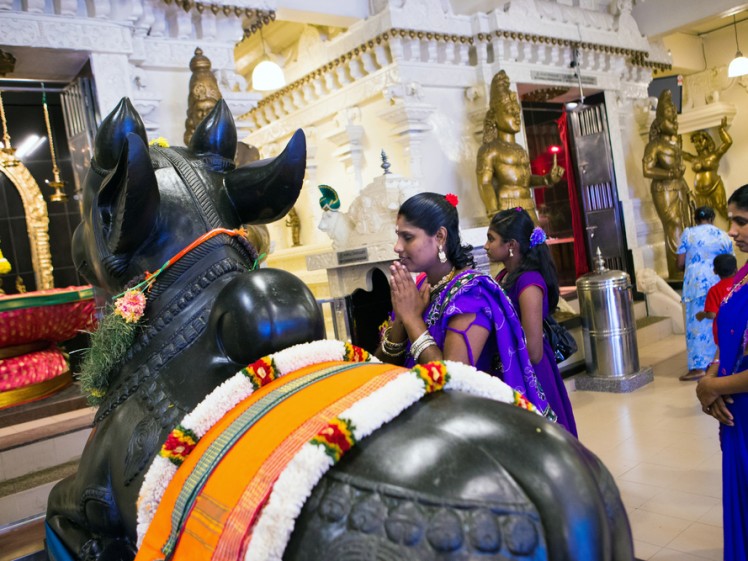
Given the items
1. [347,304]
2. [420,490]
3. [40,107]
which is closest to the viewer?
[420,490]

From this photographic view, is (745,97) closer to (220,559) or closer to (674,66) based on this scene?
(674,66)

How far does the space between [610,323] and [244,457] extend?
16.7 feet

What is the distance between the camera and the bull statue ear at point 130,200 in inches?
34.4

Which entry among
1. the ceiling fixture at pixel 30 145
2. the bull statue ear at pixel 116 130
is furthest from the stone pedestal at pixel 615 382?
the ceiling fixture at pixel 30 145

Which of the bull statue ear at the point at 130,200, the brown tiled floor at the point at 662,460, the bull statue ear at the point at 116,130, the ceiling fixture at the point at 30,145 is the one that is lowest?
the brown tiled floor at the point at 662,460

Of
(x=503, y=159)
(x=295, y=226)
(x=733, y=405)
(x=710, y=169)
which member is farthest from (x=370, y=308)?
(x=710, y=169)

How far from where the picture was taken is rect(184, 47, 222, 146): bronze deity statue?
4648 mm

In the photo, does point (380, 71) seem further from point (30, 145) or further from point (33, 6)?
point (30, 145)

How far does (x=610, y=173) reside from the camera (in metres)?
8.31

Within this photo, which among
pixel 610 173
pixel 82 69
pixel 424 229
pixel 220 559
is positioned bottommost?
pixel 220 559

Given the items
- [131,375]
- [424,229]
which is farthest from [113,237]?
[424,229]

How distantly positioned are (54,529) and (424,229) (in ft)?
3.78

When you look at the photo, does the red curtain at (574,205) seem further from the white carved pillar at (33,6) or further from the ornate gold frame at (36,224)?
the ornate gold frame at (36,224)

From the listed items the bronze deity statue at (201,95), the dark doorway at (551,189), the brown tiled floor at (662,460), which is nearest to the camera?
the brown tiled floor at (662,460)
